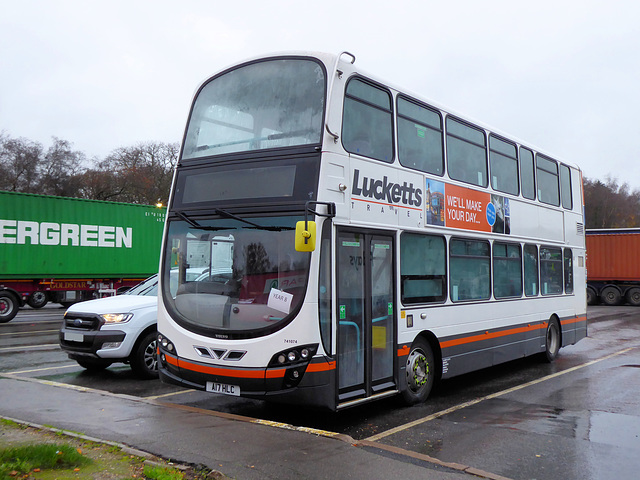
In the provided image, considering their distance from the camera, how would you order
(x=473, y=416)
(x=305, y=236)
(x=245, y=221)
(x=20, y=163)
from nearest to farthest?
(x=305, y=236)
(x=245, y=221)
(x=473, y=416)
(x=20, y=163)

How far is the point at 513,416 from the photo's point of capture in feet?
25.5

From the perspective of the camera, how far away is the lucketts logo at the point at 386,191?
7293 mm

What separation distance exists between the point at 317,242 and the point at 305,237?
0.31 m

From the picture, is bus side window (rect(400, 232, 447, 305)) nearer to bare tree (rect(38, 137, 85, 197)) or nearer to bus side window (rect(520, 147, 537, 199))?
bus side window (rect(520, 147, 537, 199))

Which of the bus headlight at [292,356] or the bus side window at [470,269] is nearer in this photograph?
the bus headlight at [292,356]

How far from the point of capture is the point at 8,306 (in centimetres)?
2009

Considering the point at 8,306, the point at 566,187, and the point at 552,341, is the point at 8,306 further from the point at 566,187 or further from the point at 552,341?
→ the point at 566,187

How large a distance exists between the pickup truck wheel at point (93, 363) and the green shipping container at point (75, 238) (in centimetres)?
1138

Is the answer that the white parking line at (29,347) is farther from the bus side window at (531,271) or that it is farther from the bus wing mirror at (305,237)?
the bus side window at (531,271)

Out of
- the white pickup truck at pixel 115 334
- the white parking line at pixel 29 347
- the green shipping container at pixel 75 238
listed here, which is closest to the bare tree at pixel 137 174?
the green shipping container at pixel 75 238

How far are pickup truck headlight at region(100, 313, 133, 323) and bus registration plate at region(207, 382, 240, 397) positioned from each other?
329 cm

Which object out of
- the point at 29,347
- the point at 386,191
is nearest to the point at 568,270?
the point at 386,191

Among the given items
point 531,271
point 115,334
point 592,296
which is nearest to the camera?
point 115,334

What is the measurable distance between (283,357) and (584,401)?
482cm
